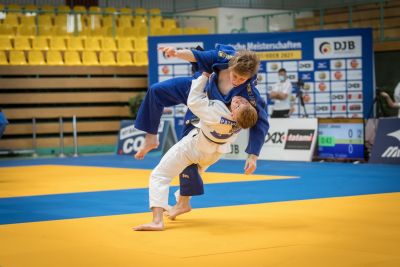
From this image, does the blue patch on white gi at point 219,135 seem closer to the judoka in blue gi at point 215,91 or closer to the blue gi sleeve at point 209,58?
the judoka in blue gi at point 215,91

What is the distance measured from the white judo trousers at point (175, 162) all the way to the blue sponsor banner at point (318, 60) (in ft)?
42.6

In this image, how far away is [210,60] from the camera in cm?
693

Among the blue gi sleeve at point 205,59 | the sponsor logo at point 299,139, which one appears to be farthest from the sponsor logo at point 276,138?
the blue gi sleeve at point 205,59

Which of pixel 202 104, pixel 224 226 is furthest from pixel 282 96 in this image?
pixel 202 104

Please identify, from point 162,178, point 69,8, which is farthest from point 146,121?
point 69,8

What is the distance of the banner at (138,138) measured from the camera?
2069 cm

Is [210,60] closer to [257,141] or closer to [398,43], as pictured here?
[257,141]

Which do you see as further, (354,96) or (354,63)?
(354,96)

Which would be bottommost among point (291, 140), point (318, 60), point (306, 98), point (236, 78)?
point (291, 140)

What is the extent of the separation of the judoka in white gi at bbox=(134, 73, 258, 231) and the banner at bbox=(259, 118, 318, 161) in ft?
33.5

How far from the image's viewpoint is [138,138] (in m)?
20.7

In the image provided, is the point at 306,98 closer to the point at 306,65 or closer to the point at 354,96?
the point at 306,65

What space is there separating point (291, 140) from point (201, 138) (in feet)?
35.5

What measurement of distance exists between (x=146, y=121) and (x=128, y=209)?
158 centimetres
